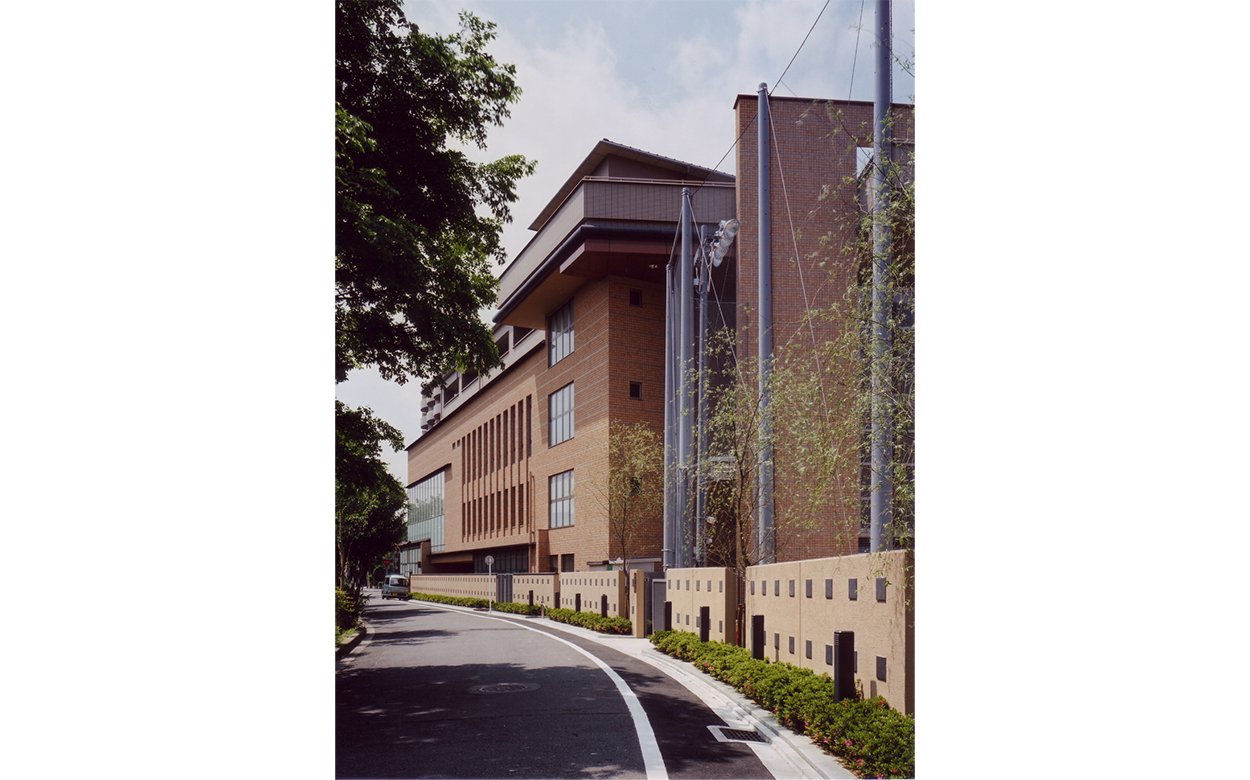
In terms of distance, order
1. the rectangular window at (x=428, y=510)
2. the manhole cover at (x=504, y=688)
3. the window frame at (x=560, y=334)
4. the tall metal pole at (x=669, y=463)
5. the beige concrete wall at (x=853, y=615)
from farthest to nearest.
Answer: the rectangular window at (x=428, y=510)
the window frame at (x=560, y=334)
the tall metal pole at (x=669, y=463)
the manhole cover at (x=504, y=688)
the beige concrete wall at (x=853, y=615)

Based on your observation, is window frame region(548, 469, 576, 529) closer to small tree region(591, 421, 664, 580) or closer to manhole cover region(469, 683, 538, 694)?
small tree region(591, 421, 664, 580)

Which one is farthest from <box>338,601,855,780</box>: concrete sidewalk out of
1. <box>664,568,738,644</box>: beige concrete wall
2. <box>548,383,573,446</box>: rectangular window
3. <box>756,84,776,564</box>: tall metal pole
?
<box>548,383,573,446</box>: rectangular window

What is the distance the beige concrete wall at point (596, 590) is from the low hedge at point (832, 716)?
44.5 feet

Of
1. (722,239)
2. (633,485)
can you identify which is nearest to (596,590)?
(633,485)

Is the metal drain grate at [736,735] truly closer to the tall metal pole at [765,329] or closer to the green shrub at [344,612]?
the tall metal pole at [765,329]

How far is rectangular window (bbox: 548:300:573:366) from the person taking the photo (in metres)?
39.6

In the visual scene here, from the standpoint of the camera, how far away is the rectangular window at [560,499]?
39406 mm

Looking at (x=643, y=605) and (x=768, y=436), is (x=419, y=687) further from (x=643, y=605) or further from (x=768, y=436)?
(x=643, y=605)

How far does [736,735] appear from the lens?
9.26m

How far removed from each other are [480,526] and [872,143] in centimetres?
4989

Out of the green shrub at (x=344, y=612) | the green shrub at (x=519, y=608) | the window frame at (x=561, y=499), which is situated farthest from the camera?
the window frame at (x=561, y=499)

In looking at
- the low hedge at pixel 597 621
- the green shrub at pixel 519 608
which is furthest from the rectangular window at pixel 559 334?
the low hedge at pixel 597 621

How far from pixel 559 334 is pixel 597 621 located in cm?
1740

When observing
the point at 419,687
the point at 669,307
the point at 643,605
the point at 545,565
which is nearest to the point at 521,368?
the point at 545,565
